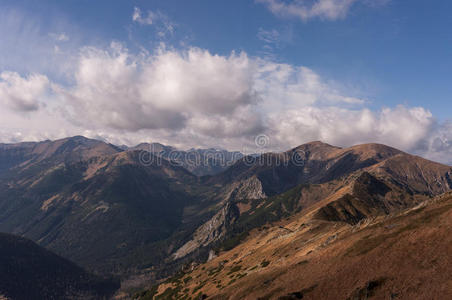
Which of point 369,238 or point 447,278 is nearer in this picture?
point 447,278

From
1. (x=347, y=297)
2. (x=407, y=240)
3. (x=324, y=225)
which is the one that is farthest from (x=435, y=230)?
(x=324, y=225)

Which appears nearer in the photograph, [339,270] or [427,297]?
[427,297]

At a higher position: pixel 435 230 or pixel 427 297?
pixel 435 230

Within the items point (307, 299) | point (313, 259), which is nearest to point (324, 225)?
point (313, 259)

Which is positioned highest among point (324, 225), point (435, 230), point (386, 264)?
point (435, 230)

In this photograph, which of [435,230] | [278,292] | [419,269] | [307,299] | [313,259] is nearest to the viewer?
[419,269]

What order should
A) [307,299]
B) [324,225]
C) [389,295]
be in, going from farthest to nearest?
[324,225] < [307,299] < [389,295]

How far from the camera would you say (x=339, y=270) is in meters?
65.2

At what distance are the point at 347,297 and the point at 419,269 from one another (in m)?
15.6

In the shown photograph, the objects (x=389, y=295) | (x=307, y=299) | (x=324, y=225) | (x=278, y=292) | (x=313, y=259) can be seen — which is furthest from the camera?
(x=324, y=225)

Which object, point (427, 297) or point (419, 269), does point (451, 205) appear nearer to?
point (419, 269)

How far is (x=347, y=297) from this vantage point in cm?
5453

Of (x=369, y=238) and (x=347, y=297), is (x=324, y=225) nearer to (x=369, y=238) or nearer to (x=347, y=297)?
(x=369, y=238)

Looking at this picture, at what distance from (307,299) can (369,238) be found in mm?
29038
